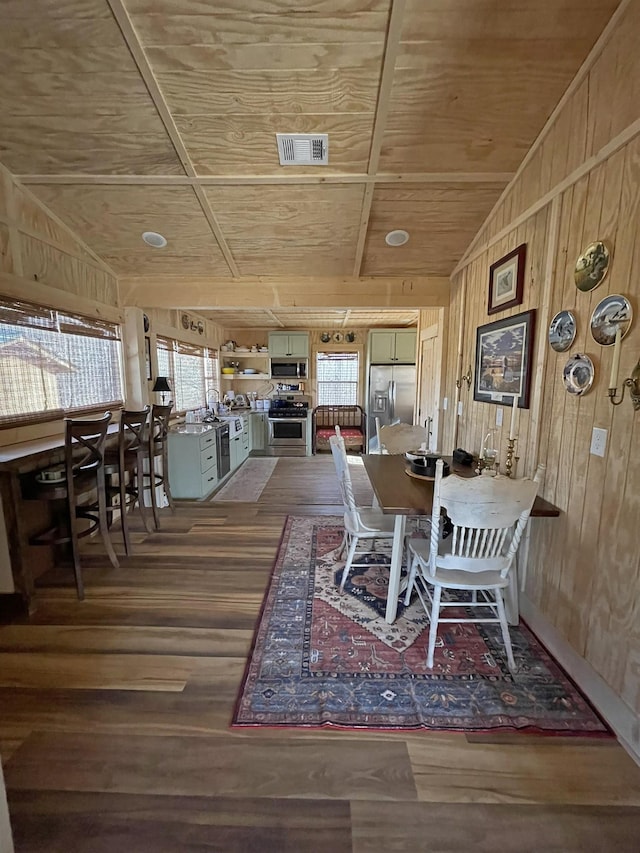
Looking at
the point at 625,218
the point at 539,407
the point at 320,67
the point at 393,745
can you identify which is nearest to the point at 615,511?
the point at 539,407

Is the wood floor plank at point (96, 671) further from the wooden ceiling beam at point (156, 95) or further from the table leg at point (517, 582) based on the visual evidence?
the wooden ceiling beam at point (156, 95)

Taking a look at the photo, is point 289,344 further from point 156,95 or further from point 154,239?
point 156,95

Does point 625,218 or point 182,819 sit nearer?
point 182,819

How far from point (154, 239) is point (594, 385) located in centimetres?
342

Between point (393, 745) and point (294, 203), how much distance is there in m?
3.28

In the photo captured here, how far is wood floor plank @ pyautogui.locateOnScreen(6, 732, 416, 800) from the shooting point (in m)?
1.33

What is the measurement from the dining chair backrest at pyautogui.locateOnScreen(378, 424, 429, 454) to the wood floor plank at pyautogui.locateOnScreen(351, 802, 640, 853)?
243 centimetres

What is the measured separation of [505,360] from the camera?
8.27 feet

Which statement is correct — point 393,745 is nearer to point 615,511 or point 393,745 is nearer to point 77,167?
point 615,511

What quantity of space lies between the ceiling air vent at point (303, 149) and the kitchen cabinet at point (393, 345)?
14.3 ft

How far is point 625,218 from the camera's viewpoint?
4.97 ft

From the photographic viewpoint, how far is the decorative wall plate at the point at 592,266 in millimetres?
1632

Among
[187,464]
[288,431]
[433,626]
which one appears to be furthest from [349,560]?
[288,431]

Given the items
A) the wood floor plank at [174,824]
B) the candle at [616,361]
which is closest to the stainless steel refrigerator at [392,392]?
the candle at [616,361]
